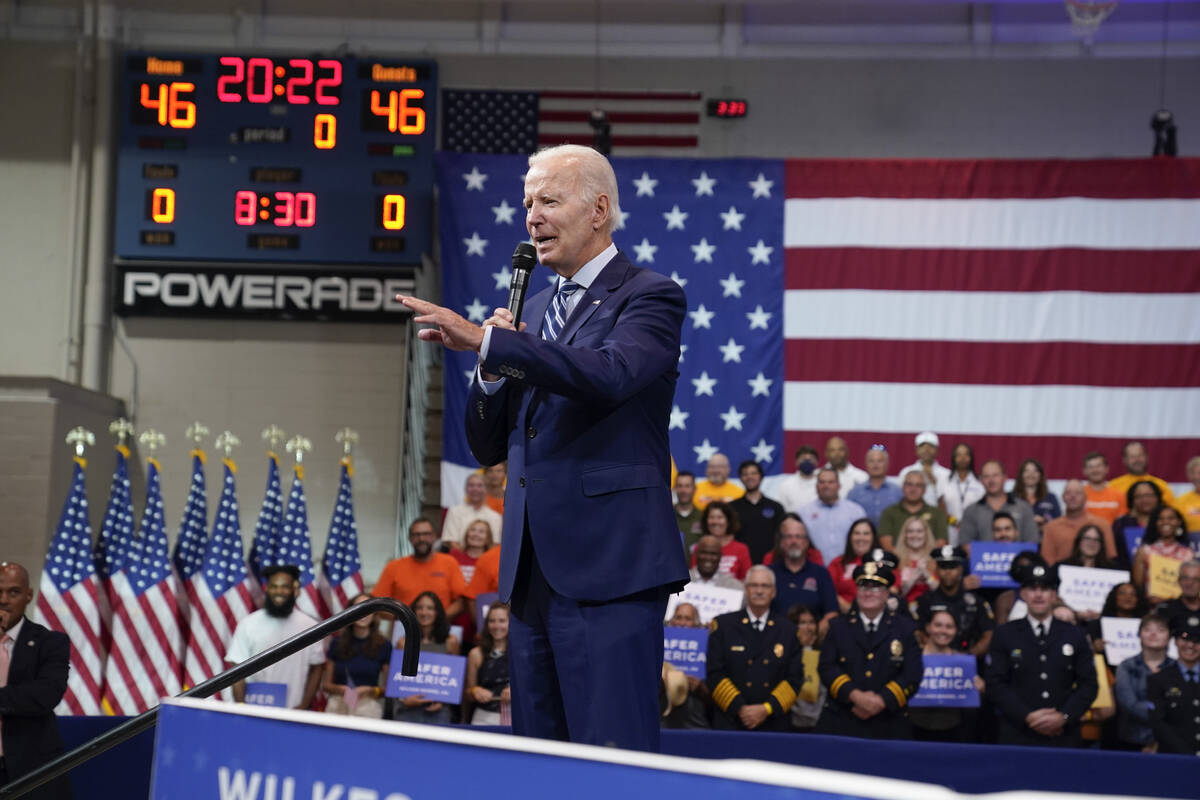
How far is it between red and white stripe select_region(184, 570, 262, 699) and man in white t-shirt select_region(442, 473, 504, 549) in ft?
4.68

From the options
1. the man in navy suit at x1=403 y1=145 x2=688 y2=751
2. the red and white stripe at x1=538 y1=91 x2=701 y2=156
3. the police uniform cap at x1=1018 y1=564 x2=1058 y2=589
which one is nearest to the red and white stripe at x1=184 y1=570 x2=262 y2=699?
the police uniform cap at x1=1018 y1=564 x2=1058 y2=589

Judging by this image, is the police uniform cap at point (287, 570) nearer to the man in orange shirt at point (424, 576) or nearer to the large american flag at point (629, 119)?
the man in orange shirt at point (424, 576)

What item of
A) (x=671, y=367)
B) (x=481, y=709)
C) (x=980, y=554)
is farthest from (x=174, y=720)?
(x=980, y=554)

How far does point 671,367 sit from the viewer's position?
8.21 feet

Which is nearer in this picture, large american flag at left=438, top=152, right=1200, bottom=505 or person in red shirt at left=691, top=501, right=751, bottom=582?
person in red shirt at left=691, top=501, right=751, bottom=582

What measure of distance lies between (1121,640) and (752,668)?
219 cm

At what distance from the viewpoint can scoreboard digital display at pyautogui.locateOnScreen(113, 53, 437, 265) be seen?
35.7 ft

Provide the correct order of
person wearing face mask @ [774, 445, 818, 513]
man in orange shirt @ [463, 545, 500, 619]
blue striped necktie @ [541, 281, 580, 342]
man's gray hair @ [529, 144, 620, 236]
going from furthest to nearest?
person wearing face mask @ [774, 445, 818, 513] → man in orange shirt @ [463, 545, 500, 619] → blue striped necktie @ [541, 281, 580, 342] → man's gray hair @ [529, 144, 620, 236]

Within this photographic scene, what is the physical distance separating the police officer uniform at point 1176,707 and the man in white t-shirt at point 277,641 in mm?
4728

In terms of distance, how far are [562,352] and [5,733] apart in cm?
414

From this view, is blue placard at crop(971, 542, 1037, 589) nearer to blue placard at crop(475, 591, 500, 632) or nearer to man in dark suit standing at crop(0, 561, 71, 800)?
blue placard at crop(475, 591, 500, 632)

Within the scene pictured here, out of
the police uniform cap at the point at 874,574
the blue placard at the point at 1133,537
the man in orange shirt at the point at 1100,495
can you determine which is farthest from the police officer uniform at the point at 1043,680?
the man in orange shirt at the point at 1100,495

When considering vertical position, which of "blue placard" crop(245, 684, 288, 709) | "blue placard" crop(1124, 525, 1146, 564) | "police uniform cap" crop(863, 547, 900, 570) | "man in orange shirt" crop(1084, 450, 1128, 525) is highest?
"man in orange shirt" crop(1084, 450, 1128, 525)

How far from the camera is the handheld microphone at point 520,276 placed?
101 inches
